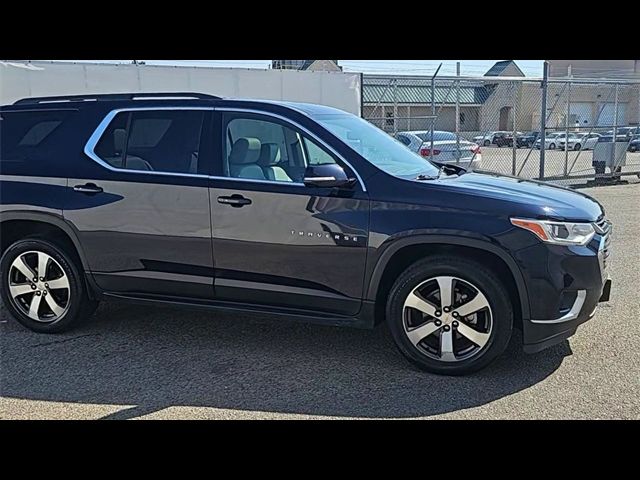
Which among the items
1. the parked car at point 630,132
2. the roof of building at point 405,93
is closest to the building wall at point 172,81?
the roof of building at point 405,93

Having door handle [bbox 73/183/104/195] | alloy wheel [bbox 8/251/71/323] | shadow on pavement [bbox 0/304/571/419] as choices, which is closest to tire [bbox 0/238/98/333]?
alloy wheel [bbox 8/251/71/323]

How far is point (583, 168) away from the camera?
19016mm

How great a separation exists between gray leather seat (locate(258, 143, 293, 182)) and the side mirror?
0.27 m

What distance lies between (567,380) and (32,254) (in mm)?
4160

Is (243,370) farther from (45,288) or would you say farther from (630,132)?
(630,132)

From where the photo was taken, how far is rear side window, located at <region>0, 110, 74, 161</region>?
4.86 m

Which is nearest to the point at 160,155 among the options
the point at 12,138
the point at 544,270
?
the point at 12,138

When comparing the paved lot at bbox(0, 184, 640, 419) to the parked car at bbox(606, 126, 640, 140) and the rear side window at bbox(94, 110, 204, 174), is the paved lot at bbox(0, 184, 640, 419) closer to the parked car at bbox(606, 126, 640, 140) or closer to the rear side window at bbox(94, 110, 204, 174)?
the rear side window at bbox(94, 110, 204, 174)

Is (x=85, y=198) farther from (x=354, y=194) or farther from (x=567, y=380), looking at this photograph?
(x=567, y=380)

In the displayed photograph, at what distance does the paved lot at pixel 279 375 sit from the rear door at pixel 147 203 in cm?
53

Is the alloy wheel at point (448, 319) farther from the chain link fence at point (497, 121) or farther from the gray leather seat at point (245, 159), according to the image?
the chain link fence at point (497, 121)

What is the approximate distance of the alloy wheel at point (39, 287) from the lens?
4840 millimetres

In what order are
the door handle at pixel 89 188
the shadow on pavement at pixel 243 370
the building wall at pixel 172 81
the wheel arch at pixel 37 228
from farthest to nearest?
the building wall at pixel 172 81 < the wheel arch at pixel 37 228 < the door handle at pixel 89 188 < the shadow on pavement at pixel 243 370

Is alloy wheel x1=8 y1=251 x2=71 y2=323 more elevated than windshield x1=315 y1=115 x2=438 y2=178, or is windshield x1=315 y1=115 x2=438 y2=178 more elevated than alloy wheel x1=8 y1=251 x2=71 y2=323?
windshield x1=315 y1=115 x2=438 y2=178
